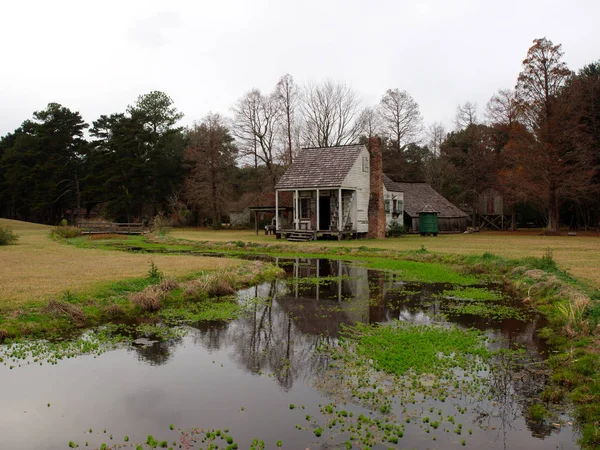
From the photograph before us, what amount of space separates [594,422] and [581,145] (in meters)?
38.1

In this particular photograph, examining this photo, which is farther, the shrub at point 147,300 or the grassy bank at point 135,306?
the shrub at point 147,300

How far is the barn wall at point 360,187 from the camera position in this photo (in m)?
36.3

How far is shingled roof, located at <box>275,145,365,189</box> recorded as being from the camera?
3572 cm

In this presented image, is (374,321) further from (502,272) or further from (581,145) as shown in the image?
(581,145)

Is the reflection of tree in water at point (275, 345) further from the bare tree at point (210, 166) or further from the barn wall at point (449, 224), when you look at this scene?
the bare tree at point (210, 166)

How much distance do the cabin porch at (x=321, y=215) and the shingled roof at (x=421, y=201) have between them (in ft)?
31.4

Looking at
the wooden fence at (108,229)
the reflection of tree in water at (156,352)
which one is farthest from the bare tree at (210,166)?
the reflection of tree in water at (156,352)

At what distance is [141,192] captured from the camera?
60.3 meters

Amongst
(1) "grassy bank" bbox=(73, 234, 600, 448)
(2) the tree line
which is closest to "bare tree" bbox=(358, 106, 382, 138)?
(2) the tree line

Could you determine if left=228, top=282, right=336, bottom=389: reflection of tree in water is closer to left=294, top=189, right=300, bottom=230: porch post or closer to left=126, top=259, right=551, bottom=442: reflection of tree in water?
left=126, top=259, right=551, bottom=442: reflection of tree in water

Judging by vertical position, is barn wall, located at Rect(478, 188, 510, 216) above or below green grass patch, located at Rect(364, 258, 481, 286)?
above

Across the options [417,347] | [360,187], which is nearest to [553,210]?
[360,187]

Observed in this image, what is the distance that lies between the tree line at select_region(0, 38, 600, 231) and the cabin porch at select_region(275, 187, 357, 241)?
14.8m

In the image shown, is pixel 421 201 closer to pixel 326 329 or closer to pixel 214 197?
pixel 214 197
